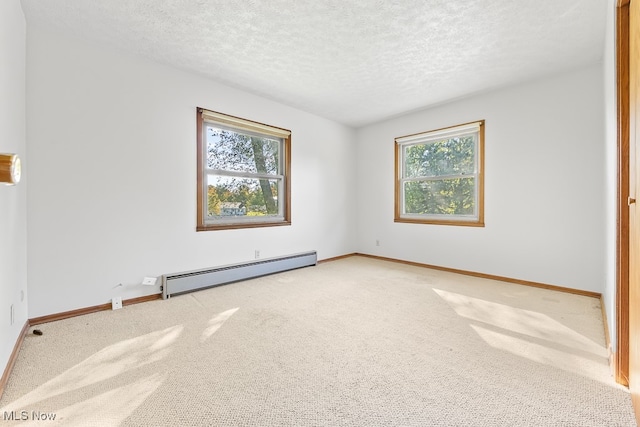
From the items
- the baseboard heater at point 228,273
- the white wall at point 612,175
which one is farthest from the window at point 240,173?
the white wall at point 612,175

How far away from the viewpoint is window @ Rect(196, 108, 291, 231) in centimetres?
338

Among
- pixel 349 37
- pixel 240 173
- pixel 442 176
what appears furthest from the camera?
pixel 442 176

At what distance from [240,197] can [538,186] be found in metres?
3.67

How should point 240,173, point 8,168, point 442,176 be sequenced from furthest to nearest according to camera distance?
point 442,176 → point 240,173 → point 8,168

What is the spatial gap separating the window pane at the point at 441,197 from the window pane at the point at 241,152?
221 cm

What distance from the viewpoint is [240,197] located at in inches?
148

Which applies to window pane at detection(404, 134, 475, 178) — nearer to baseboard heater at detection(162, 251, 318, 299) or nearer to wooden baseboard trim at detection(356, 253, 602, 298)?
wooden baseboard trim at detection(356, 253, 602, 298)

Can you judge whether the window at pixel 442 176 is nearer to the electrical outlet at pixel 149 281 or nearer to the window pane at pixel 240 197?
the window pane at pixel 240 197

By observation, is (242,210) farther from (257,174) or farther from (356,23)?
(356,23)

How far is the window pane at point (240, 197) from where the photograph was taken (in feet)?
11.4

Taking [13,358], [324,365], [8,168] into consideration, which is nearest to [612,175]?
[324,365]

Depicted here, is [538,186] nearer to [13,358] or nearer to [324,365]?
[324,365]

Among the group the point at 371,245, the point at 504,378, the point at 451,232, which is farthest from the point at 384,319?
the point at 371,245

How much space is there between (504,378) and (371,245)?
364 centimetres
